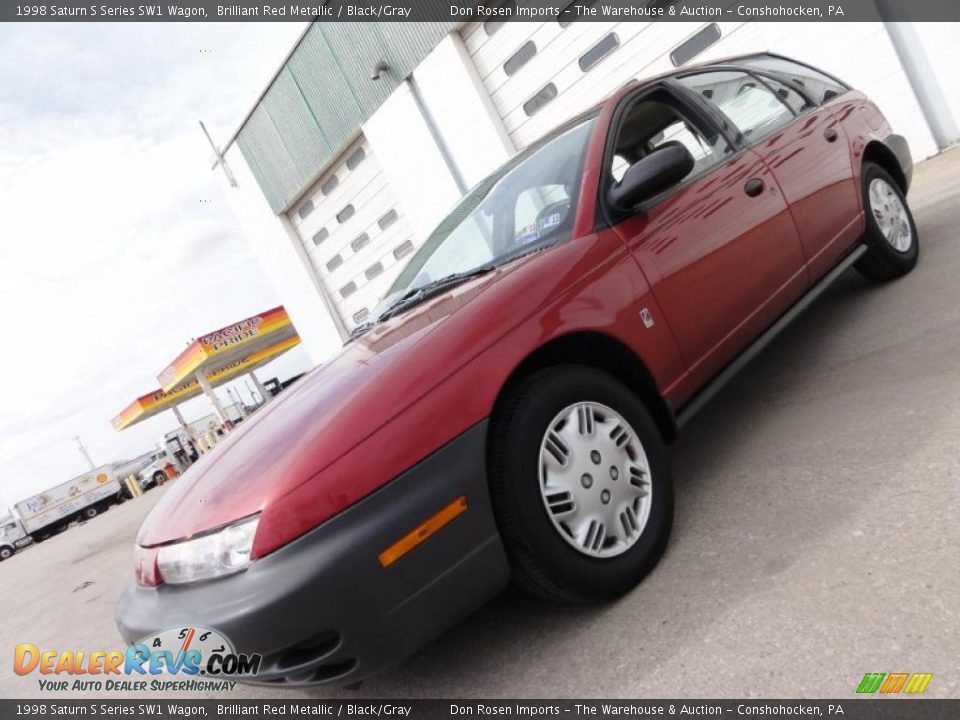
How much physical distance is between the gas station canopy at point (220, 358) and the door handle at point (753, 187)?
18589mm

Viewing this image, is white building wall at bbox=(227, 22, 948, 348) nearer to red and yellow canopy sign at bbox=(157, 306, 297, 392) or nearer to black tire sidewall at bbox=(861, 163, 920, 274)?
black tire sidewall at bbox=(861, 163, 920, 274)

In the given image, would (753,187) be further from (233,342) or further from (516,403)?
(233,342)

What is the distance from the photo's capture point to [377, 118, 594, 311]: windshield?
254 cm

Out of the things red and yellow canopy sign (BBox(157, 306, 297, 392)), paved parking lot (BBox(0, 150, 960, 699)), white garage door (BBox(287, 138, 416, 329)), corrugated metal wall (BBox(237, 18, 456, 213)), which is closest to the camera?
paved parking lot (BBox(0, 150, 960, 699))

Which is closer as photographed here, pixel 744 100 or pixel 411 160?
pixel 744 100

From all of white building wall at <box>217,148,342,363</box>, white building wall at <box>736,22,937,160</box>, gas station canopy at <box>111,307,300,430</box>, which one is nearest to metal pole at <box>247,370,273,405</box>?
gas station canopy at <box>111,307,300,430</box>

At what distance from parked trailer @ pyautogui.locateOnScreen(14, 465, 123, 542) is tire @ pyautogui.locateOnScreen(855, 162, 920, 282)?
1421 inches

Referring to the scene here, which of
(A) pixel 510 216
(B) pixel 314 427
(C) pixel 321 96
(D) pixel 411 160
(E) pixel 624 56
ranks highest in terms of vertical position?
(C) pixel 321 96

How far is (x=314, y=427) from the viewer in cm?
189

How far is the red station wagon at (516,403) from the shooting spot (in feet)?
5.50

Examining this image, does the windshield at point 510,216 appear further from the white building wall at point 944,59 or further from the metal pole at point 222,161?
the metal pole at point 222,161

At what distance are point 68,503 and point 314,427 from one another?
37.1 meters

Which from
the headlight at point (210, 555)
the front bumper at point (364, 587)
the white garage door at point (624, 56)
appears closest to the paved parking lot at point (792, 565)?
the front bumper at point (364, 587)

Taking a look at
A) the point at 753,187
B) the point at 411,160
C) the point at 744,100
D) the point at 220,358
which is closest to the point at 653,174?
the point at 753,187
